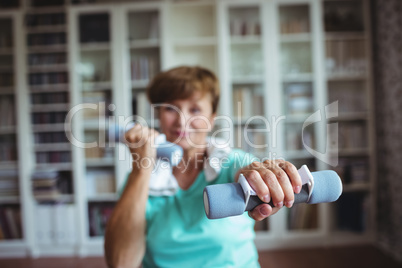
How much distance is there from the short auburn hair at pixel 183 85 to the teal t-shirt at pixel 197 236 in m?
0.23

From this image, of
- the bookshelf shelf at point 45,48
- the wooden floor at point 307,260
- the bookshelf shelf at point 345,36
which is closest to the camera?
the wooden floor at point 307,260

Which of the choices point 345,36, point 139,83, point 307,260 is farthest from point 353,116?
point 139,83

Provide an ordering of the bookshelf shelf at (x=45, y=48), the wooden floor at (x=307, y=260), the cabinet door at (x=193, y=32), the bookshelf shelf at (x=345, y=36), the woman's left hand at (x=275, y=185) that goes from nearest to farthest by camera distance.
A: 1. the woman's left hand at (x=275, y=185)
2. the wooden floor at (x=307, y=260)
3. the bookshelf shelf at (x=345, y=36)
4. the bookshelf shelf at (x=45, y=48)
5. the cabinet door at (x=193, y=32)

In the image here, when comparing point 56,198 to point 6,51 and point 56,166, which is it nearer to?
point 56,166

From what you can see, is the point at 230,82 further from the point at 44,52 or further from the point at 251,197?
the point at 251,197

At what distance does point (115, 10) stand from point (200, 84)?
2.12 meters

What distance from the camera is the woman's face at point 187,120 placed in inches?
26.9

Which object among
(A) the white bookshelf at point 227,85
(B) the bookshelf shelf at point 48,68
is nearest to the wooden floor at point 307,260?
(A) the white bookshelf at point 227,85

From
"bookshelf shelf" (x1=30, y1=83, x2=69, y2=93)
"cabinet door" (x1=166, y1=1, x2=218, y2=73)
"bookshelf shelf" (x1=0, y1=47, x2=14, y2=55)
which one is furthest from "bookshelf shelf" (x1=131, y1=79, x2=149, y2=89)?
"bookshelf shelf" (x1=0, y1=47, x2=14, y2=55)

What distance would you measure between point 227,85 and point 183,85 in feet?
5.89

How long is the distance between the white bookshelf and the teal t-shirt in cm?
180

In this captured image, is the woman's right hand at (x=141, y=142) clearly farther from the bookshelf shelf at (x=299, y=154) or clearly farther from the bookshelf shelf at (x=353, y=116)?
the bookshelf shelf at (x=353, y=116)

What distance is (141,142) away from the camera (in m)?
0.51

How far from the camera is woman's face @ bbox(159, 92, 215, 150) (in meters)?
0.68
